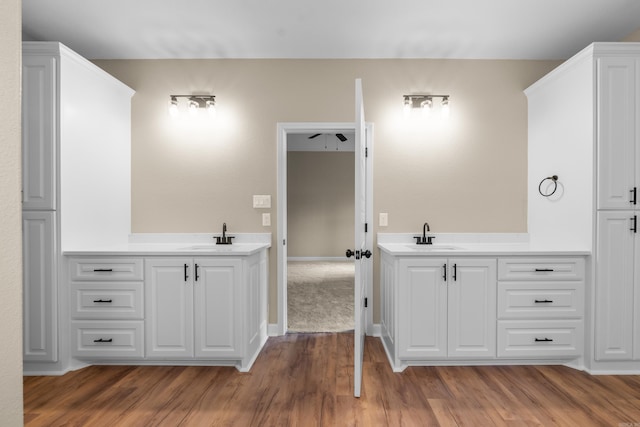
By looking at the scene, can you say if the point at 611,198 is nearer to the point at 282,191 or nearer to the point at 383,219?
the point at 383,219

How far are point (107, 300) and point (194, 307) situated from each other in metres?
0.66

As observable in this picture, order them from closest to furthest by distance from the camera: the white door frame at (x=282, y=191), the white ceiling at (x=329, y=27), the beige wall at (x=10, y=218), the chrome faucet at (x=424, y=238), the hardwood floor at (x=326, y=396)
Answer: the beige wall at (x=10, y=218) < the hardwood floor at (x=326, y=396) < the white ceiling at (x=329, y=27) < the chrome faucet at (x=424, y=238) < the white door frame at (x=282, y=191)

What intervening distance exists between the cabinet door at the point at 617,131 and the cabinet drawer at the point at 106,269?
3427 mm

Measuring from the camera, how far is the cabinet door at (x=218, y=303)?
8.43 ft

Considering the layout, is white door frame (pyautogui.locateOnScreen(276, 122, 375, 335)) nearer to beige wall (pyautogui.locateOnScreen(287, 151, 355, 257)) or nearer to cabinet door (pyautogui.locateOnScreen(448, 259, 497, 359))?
cabinet door (pyautogui.locateOnScreen(448, 259, 497, 359))

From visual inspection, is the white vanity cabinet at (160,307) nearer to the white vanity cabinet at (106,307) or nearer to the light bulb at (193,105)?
the white vanity cabinet at (106,307)

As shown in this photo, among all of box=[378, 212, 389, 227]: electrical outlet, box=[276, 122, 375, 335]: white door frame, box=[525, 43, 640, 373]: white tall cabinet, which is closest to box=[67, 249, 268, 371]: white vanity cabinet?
box=[276, 122, 375, 335]: white door frame

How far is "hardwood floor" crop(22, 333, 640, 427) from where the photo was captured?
195 centimetres

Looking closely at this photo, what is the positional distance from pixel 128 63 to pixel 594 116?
3.98 m

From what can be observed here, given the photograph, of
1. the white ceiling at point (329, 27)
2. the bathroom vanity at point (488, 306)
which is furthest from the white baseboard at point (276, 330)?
the white ceiling at point (329, 27)

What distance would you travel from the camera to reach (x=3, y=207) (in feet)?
2.65

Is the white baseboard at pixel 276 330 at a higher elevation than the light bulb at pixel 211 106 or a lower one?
lower

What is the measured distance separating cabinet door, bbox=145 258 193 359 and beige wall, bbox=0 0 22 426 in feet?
5.78

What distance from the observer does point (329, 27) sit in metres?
2.81
